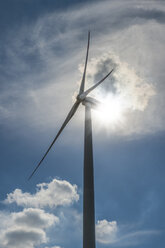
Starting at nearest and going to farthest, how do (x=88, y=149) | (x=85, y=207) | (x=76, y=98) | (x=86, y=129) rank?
(x=85, y=207) < (x=88, y=149) < (x=86, y=129) < (x=76, y=98)

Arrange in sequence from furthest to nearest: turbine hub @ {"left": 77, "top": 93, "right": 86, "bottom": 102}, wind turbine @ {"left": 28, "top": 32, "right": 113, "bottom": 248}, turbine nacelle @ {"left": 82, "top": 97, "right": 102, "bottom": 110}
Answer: turbine hub @ {"left": 77, "top": 93, "right": 86, "bottom": 102} < turbine nacelle @ {"left": 82, "top": 97, "right": 102, "bottom": 110} < wind turbine @ {"left": 28, "top": 32, "right": 113, "bottom": 248}

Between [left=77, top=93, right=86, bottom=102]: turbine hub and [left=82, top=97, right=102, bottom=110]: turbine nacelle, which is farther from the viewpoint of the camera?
[left=77, top=93, right=86, bottom=102]: turbine hub

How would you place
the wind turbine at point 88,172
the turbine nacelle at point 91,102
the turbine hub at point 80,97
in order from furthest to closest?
the turbine hub at point 80,97, the turbine nacelle at point 91,102, the wind turbine at point 88,172

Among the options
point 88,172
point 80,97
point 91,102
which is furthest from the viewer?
point 91,102

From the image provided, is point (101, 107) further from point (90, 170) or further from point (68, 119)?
point (90, 170)

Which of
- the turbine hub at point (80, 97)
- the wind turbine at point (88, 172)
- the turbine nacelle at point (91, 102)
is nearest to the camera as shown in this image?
the wind turbine at point (88, 172)

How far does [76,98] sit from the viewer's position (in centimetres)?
4275

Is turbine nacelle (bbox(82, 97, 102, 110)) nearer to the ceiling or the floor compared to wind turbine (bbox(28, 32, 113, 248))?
nearer to the ceiling

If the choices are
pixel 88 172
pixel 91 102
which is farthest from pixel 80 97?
pixel 88 172

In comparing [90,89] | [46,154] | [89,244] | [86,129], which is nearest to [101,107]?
[90,89]

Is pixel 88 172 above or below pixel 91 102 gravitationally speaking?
below

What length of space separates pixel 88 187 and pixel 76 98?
18.1 metres

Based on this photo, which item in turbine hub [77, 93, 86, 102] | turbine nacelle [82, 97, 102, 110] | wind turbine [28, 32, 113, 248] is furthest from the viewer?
turbine hub [77, 93, 86, 102]

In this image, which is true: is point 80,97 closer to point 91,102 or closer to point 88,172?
point 91,102
